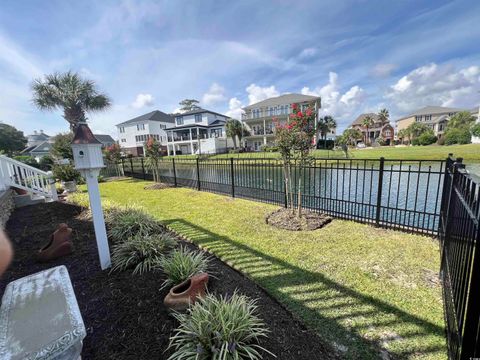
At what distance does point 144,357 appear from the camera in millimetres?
1881

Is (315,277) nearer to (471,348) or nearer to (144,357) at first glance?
(471,348)

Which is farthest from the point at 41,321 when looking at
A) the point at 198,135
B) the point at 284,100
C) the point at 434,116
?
the point at 434,116

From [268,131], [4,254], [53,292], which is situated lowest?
[53,292]

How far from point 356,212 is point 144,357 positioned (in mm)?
4903

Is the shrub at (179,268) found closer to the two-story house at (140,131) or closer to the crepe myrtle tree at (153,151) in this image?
the crepe myrtle tree at (153,151)

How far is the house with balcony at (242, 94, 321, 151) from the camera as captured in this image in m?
39.3

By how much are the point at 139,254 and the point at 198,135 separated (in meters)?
39.5

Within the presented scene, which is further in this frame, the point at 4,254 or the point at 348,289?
the point at 348,289

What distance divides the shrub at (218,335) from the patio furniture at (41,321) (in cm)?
78

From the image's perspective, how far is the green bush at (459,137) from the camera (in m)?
38.8

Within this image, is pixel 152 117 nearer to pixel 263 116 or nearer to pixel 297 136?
pixel 263 116

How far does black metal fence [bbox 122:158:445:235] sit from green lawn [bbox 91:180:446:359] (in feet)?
1.55

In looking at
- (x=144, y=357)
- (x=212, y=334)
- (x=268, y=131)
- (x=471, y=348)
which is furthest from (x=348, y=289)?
(x=268, y=131)

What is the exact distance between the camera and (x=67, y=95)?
1839cm
